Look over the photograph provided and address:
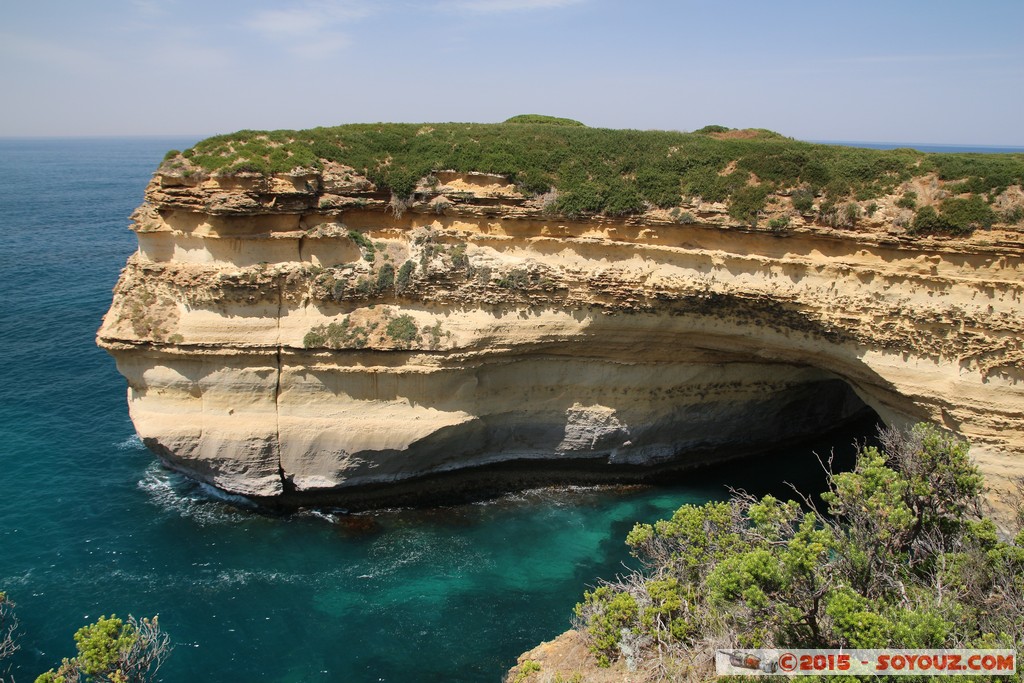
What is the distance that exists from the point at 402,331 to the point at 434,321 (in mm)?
1208

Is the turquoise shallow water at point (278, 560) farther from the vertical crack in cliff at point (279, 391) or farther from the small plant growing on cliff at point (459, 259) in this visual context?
the small plant growing on cliff at point (459, 259)

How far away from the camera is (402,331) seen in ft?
71.7

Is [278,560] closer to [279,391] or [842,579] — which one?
[279,391]

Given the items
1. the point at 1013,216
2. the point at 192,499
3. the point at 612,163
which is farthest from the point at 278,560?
the point at 1013,216

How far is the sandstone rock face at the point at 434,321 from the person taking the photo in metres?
20.3

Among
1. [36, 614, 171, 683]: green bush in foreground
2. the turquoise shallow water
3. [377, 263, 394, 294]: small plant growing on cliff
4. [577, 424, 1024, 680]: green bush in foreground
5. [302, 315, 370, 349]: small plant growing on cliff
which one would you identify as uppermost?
[377, 263, 394, 294]: small plant growing on cliff

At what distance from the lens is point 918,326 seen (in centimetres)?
1922

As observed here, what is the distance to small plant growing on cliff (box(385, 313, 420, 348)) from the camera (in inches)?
858

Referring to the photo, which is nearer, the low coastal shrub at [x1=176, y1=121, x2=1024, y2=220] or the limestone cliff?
the limestone cliff

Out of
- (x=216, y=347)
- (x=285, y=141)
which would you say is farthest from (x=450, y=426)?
(x=285, y=141)

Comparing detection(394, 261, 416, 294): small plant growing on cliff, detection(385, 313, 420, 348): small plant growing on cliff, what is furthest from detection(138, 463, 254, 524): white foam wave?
detection(394, 261, 416, 294): small plant growing on cliff

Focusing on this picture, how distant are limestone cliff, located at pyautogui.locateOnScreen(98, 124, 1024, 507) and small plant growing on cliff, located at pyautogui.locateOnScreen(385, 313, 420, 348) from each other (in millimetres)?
50

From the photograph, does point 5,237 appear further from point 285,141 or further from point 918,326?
point 918,326

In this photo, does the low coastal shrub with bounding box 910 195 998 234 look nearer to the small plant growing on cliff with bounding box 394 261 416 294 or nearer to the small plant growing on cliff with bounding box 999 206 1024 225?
the small plant growing on cliff with bounding box 999 206 1024 225
